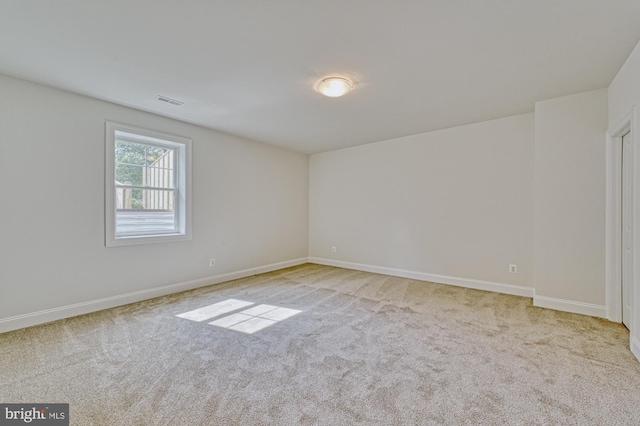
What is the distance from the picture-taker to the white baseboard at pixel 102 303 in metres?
2.97

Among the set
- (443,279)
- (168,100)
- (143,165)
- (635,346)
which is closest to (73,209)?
(143,165)

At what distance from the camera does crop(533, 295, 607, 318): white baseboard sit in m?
3.27

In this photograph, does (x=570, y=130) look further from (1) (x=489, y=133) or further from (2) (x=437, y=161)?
(2) (x=437, y=161)

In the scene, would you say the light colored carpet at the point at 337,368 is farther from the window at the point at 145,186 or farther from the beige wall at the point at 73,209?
the window at the point at 145,186

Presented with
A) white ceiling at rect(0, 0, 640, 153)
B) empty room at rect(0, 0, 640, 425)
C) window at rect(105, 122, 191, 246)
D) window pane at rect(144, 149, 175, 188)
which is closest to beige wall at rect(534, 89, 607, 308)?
empty room at rect(0, 0, 640, 425)

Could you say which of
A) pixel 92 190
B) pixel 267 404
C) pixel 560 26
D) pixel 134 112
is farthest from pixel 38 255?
pixel 560 26

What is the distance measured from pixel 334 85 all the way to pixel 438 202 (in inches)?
113

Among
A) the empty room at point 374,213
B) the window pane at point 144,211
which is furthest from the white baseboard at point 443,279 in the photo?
the window pane at point 144,211

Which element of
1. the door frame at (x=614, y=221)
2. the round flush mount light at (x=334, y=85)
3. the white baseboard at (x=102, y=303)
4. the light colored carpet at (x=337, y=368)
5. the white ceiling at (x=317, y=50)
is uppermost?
the white ceiling at (x=317, y=50)

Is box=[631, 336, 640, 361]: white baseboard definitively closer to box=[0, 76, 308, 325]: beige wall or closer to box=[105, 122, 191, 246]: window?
box=[0, 76, 308, 325]: beige wall

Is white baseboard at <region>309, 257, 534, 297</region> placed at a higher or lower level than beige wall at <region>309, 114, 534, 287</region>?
lower

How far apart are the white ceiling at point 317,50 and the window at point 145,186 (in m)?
0.57

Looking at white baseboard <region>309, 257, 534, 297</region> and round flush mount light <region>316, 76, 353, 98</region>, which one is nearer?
round flush mount light <region>316, 76, 353, 98</region>

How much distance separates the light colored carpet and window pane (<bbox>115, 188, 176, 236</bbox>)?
3.57ft
